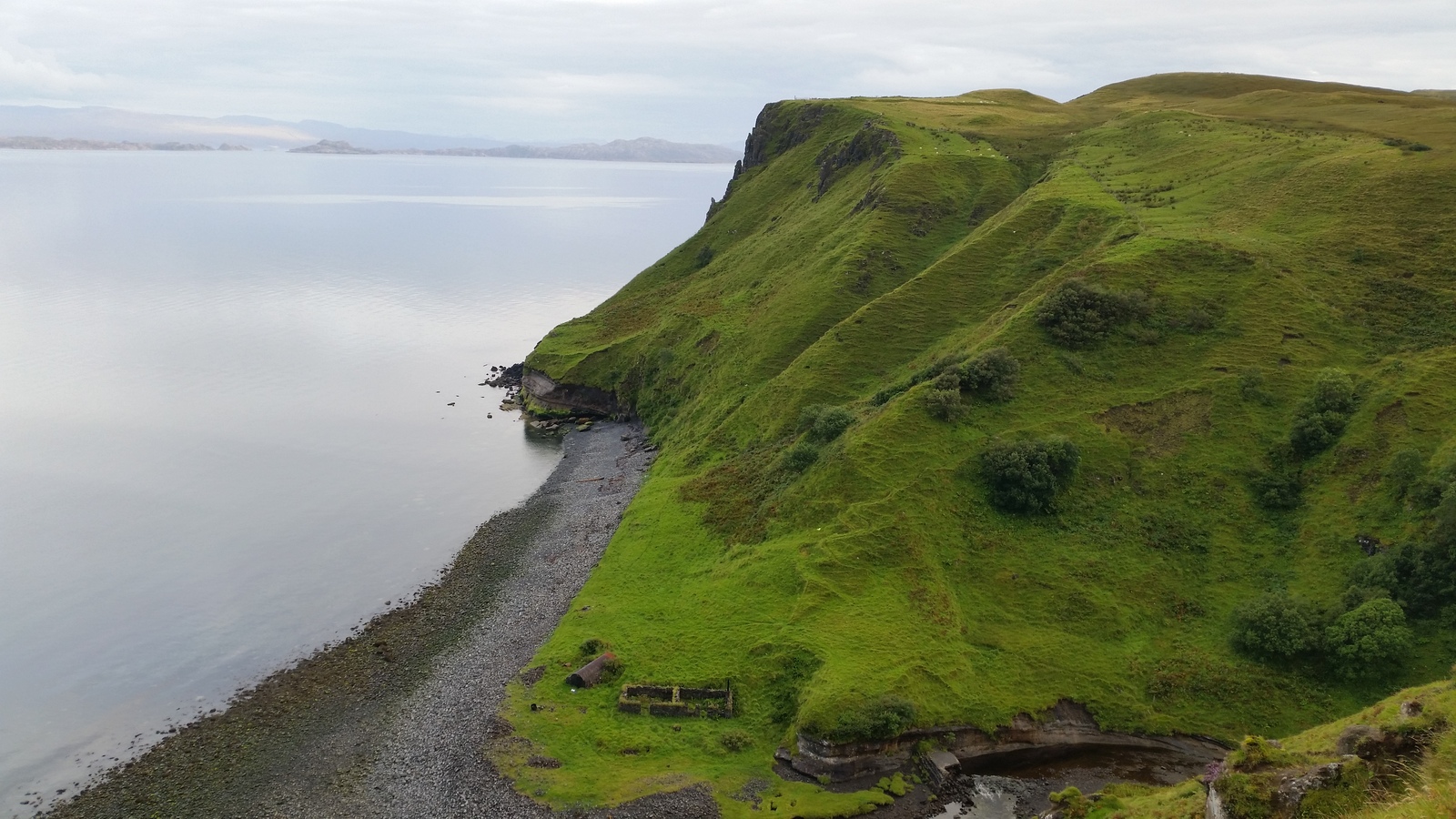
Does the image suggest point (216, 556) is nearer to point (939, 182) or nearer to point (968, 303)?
point (968, 303)

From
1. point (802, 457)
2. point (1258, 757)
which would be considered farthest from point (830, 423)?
point (1258, 757)

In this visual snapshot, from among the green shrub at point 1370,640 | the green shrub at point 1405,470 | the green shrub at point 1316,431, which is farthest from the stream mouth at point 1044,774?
the green shrub at point 1316,431

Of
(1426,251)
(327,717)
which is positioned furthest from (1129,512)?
(327,717)

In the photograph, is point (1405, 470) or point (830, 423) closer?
point (1405, 470)

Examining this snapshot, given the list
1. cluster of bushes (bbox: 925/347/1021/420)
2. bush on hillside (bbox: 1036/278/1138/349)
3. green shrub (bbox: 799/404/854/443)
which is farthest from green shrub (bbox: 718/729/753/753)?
bush on hillside (bbox: 1036/278/1138/349)

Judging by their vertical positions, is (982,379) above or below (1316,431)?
above

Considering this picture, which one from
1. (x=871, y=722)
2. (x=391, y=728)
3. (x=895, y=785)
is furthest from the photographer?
(x=391, y=728)

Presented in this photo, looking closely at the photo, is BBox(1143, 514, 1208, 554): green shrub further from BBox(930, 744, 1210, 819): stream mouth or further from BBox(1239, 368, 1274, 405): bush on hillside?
BBox(930, 744, 1210, 819): stream mouth

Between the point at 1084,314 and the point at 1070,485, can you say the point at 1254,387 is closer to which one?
the point at 1084,314
